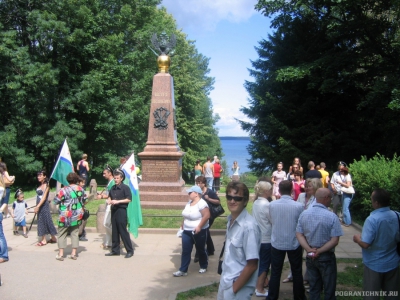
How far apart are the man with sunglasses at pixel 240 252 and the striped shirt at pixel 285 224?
5.82 ft

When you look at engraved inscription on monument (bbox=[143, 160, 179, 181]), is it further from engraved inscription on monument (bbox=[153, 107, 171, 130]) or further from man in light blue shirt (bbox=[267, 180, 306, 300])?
man in light blue shirt (bbox=[267, 180, 306, 300])

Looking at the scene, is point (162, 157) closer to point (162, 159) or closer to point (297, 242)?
point (162, 159)

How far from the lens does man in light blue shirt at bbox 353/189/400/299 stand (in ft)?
14.4

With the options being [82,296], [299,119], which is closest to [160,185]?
[82,296]

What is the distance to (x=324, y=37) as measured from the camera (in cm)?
2147

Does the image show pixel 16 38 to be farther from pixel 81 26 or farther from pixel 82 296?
pixel 82 296

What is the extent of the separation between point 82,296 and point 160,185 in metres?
8.17

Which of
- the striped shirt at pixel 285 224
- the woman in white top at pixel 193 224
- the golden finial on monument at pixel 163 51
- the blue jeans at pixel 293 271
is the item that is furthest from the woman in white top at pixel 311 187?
the golden finial on monument at pixel 163 51

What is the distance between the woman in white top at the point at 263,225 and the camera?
569 centimetres

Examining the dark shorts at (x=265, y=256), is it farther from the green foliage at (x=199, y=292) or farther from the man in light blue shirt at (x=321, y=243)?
the man in light blue shirt at (x=321, y=243)

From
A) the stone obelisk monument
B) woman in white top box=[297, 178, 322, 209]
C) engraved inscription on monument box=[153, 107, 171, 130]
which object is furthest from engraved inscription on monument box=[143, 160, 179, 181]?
woman in white top box=[297, 178, 322, 209]

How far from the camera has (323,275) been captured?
4.59m

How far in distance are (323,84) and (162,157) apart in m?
8.48

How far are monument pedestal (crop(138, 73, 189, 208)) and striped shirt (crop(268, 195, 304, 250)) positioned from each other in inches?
327
